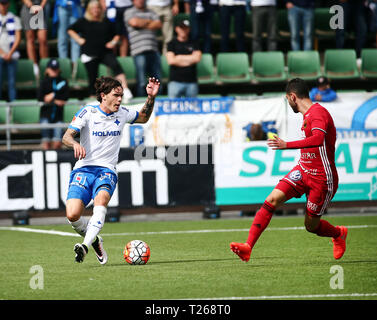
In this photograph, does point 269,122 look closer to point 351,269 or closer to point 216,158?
point 216,158

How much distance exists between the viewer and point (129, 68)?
1995 centimetres

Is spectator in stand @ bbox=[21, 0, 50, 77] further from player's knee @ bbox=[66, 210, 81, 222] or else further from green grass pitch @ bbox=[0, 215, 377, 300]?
player's knee @ bbox=[66, 210, 81, 222]

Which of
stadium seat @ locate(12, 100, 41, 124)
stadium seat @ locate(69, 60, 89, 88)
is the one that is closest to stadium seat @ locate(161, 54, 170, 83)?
stadium seat @ locate(69, 60, 89, 88)

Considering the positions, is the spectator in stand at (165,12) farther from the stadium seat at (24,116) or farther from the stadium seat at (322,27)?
the stadium seat at (322,27)

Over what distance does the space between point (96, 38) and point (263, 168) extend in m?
4.95

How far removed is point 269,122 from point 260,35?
449 cm

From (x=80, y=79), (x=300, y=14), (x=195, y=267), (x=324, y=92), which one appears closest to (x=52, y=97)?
(x=80, y=79)

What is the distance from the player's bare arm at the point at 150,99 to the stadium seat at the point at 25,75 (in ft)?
33.8

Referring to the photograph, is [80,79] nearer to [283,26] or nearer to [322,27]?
[283,26]

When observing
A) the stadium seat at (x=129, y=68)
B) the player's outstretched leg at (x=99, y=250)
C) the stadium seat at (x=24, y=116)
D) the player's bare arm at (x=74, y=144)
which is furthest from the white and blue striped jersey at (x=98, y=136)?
the stadium seat at (x=129, y=68)

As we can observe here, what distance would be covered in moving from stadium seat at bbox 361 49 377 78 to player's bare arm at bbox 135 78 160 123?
11.3m

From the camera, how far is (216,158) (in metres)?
15.9
